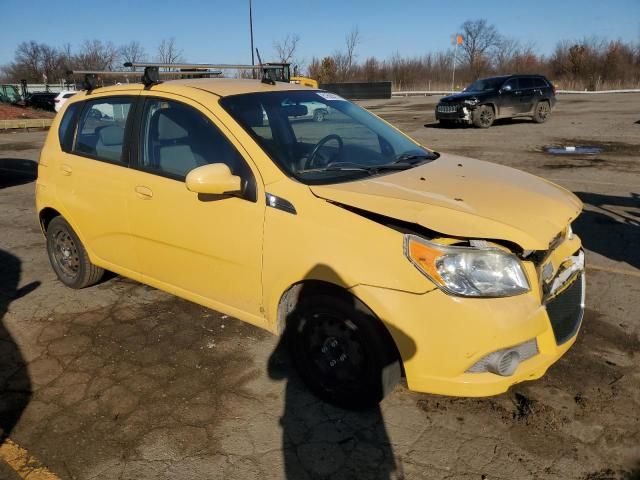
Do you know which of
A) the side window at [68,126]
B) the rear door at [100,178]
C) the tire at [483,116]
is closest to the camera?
the rear door at [100,178]

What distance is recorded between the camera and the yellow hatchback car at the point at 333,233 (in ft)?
8.04

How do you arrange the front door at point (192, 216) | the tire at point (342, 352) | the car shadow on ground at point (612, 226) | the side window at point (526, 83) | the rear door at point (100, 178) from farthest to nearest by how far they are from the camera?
the side window at point (526, 83) < the car shadow on ground at point (612, 226) < the rear door at point (100, 178) < the front door at point (192, 216) < the tire at point (342, 352)

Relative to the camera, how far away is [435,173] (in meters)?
3.23

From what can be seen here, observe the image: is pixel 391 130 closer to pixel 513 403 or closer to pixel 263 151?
pixel 263 151

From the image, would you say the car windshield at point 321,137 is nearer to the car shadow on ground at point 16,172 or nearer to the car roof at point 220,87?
the car roof at point 220,87

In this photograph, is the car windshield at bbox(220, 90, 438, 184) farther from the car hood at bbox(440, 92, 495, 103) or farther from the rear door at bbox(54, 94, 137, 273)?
the car hood at bbox(440, 92, 495, 103)

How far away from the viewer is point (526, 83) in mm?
17891

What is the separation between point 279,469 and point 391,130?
105 inches

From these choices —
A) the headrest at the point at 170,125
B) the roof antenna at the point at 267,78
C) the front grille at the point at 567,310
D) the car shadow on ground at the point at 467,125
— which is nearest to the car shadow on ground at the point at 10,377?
the headrest at the point at 170,125

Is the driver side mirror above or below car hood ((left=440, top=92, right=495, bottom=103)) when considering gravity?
below

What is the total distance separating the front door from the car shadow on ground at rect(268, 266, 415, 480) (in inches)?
17.8

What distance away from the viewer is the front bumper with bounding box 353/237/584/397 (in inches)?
93.6

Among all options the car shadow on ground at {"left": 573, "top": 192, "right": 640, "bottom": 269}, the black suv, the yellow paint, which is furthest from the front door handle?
the black suv

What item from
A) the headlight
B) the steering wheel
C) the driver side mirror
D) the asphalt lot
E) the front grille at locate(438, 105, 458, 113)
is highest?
the front grille at locate(438, 105, 458, 113)
